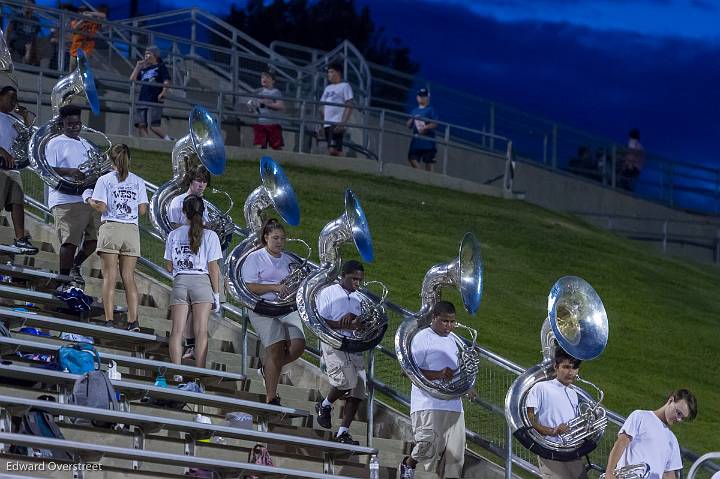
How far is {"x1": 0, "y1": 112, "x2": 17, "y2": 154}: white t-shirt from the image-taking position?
46.2ft

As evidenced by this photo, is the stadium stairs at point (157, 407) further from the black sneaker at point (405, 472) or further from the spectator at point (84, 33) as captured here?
the spectator at point (84, 33)

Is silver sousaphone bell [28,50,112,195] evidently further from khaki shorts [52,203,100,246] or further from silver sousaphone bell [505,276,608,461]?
silver sousaphone bell [505,276,608,461]

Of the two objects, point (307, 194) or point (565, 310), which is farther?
point (307, 194)

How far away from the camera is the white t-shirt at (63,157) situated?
13.8m

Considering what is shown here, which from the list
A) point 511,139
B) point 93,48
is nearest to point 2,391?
point 93,48

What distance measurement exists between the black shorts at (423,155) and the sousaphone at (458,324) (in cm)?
1301

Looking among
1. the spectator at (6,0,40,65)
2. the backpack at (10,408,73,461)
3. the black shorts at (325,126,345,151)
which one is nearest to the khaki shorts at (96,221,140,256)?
the backpack at (10,408,73,461)

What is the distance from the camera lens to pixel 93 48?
2412cm

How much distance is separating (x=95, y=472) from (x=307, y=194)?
12043 millimetres

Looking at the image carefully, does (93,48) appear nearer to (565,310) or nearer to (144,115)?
(144,115)

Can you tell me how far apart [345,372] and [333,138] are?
12.4 m

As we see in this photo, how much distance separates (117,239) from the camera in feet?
43.3

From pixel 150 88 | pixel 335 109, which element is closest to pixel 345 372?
pixel 150 88

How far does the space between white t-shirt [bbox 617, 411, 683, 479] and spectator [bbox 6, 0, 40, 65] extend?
14.2m
